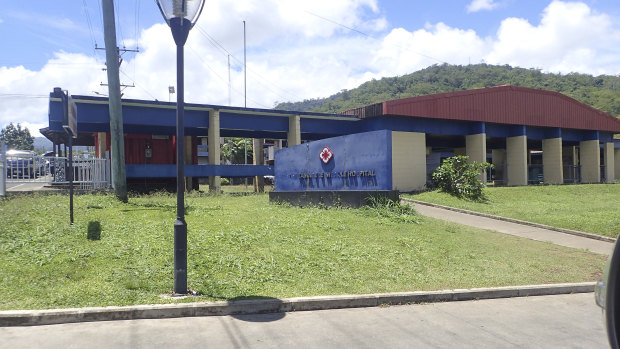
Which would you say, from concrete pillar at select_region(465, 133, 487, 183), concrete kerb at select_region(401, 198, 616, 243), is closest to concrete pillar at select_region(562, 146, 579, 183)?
concrete pillar at select_region(465, 133, 487, 183)

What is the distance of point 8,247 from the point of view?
744 centimetres

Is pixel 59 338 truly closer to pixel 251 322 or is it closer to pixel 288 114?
pixel 251 322

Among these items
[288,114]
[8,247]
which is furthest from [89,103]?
[8,247]

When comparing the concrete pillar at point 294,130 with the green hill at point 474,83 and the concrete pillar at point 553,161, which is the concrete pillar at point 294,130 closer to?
the concrete pillar at point 553,161

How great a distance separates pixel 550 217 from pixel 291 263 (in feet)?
41.8

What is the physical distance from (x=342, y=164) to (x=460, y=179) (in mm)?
9367

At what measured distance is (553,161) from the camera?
36969 millimetres

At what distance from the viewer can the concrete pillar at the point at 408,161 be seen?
26469mm

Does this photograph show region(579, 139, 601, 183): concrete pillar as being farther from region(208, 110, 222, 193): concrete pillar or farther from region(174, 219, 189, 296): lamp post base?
region(174, 219, 189, 296): lamp post base

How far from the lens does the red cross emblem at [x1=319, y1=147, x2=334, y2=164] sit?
1661 cm

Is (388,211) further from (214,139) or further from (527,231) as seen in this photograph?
(214,139)

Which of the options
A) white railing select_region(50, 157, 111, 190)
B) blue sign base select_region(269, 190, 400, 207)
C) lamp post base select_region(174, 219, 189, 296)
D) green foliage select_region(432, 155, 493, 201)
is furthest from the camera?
green foliage select_region(432, 155, 493, 201)

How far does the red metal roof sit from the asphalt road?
2215 cm

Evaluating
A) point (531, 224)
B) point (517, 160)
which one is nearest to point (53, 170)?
point (531, 224)
